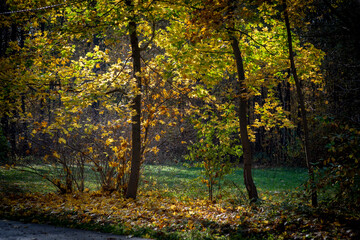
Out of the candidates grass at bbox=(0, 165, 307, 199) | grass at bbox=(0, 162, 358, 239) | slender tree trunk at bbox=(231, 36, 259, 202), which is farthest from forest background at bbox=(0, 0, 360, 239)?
grass at bbox=(0, 165, 307, 199)

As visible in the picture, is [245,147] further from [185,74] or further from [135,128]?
[135,128]

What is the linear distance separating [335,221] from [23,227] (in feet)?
18.2

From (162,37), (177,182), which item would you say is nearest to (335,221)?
(162,37)

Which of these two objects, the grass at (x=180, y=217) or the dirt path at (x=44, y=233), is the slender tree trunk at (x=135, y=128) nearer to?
the grass at (x=180, y=217)

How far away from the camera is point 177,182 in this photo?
1335cm

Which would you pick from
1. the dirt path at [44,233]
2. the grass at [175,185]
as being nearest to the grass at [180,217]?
the dirt path at [44,233]

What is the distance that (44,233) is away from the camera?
532 cm

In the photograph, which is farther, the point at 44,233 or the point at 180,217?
the point at 180,217

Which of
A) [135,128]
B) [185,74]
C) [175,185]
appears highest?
[185,74]

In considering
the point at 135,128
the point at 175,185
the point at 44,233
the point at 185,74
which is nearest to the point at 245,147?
the point at 185,74

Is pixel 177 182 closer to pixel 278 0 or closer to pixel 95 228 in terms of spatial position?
pixel 95 228

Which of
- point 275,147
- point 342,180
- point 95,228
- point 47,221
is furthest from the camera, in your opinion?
point 275,147

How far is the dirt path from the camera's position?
5.05m

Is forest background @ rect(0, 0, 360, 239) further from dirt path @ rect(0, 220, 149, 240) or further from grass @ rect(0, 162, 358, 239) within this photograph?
dirt path @ rect(0, 220, 149, 240)
